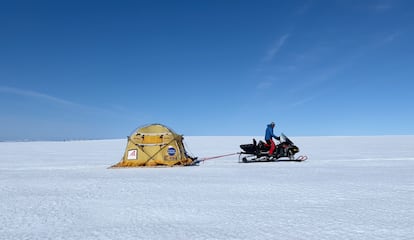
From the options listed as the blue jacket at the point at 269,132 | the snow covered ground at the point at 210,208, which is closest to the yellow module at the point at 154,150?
the blue jacket at the point at 269,132

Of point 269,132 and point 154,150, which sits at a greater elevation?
point 269,132

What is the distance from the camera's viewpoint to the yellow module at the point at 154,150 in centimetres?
1262

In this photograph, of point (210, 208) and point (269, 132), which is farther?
point (269, 132)

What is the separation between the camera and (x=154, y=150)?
12.7 m

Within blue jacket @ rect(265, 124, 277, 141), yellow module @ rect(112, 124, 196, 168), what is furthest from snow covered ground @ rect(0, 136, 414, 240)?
blue jacket @ rect(265, 124, 277, 141)

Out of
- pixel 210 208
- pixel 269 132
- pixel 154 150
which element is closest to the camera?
pixel 210 208

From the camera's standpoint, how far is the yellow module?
497 inches

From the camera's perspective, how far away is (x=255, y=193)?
6.61 m

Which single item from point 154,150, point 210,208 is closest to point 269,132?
point 154,150

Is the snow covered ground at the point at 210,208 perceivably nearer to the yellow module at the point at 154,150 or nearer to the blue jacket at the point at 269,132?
the yellow module at the point at 154,150

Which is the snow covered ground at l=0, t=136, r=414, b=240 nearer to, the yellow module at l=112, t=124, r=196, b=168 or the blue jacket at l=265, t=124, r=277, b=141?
the yellow module at l=112, t=124, r=196, b=168

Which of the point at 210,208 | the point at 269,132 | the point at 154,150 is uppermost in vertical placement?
the point at 269,132

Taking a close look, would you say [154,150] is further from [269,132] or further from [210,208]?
[210,208]

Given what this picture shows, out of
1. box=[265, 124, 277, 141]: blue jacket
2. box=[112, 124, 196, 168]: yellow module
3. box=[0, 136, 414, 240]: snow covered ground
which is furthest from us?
box=[265, 124, 277, 141]: blue jacket
